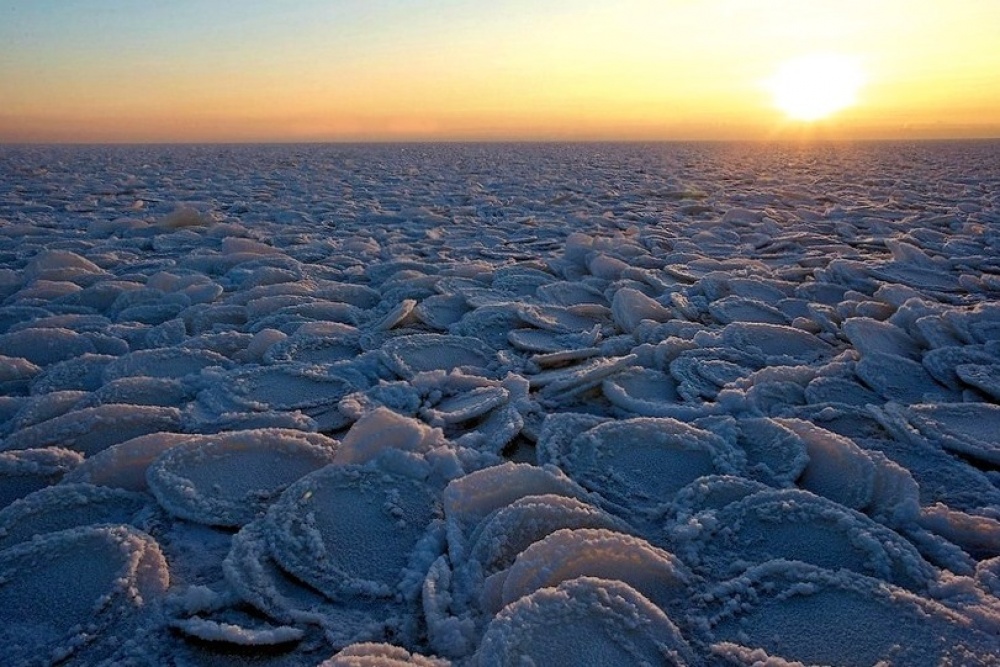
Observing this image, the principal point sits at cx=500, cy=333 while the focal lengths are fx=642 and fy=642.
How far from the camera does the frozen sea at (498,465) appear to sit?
981mm

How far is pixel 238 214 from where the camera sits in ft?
18.9

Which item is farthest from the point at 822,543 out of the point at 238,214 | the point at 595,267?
the point at 238,214

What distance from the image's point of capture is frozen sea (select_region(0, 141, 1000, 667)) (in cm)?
98

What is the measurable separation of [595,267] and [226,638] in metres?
2.62

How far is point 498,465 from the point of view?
1378 mm

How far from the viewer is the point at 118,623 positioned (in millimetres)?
995

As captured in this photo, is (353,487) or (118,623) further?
(353,487)

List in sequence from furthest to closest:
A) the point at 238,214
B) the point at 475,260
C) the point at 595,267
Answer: the point at 238,214 → the point at 475,260 → the point at 595,267

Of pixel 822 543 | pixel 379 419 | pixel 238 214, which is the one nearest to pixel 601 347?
pixel 379 419

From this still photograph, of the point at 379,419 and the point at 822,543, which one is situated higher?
the point at 379,419

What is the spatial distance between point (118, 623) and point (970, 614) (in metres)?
1.32

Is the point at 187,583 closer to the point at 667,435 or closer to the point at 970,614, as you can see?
the point at 667,435

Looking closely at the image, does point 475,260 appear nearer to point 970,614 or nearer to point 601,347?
point 601,347

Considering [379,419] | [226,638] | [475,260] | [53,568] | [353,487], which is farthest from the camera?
[475,260]
